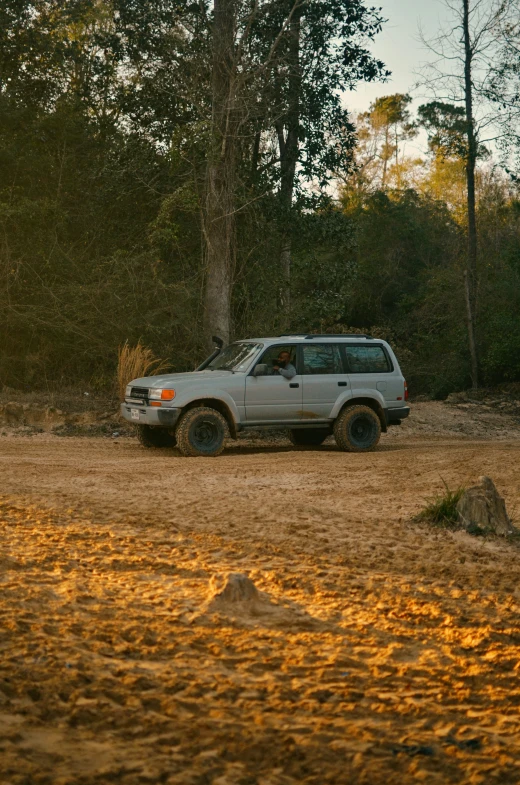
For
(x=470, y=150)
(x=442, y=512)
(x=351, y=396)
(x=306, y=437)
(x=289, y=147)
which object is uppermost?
(x=470, y=150)

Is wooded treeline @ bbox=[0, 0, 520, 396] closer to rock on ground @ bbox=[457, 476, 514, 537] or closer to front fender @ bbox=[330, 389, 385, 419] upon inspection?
front fender @ bbox=[330, 389, 385, 419]

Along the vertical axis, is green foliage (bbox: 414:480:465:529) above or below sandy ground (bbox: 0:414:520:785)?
above

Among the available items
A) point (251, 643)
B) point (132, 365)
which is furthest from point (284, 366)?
point (251, 643)

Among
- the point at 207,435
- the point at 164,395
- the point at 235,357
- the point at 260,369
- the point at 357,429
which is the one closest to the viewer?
the point at 164,395

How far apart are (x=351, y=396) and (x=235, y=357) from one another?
195cm

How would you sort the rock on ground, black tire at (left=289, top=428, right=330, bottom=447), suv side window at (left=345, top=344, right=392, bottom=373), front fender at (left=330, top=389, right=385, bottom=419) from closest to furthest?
the rock on ground → front fender at (left=330, top=389, right=385, bottom=419) → suv side window at (left=345, top=344, right=392, bottom=373) → black tire at (left=289, top=428, right=330, bottom=447)

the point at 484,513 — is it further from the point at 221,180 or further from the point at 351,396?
the point at 221,180

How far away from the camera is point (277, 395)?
15.1 m

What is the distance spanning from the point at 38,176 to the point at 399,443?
11040 mm

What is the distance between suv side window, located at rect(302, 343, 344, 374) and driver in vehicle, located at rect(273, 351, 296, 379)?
0.93ft

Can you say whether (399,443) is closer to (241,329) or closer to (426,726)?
(241,329)

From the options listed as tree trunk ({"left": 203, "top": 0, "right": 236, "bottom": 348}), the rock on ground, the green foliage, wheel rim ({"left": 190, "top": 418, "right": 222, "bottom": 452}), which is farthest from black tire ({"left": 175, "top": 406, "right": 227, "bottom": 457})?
the rock on ground

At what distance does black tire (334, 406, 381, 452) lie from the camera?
15586 millimetres

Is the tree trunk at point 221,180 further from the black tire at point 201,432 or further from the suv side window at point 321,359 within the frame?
the black tire at point 201,432
